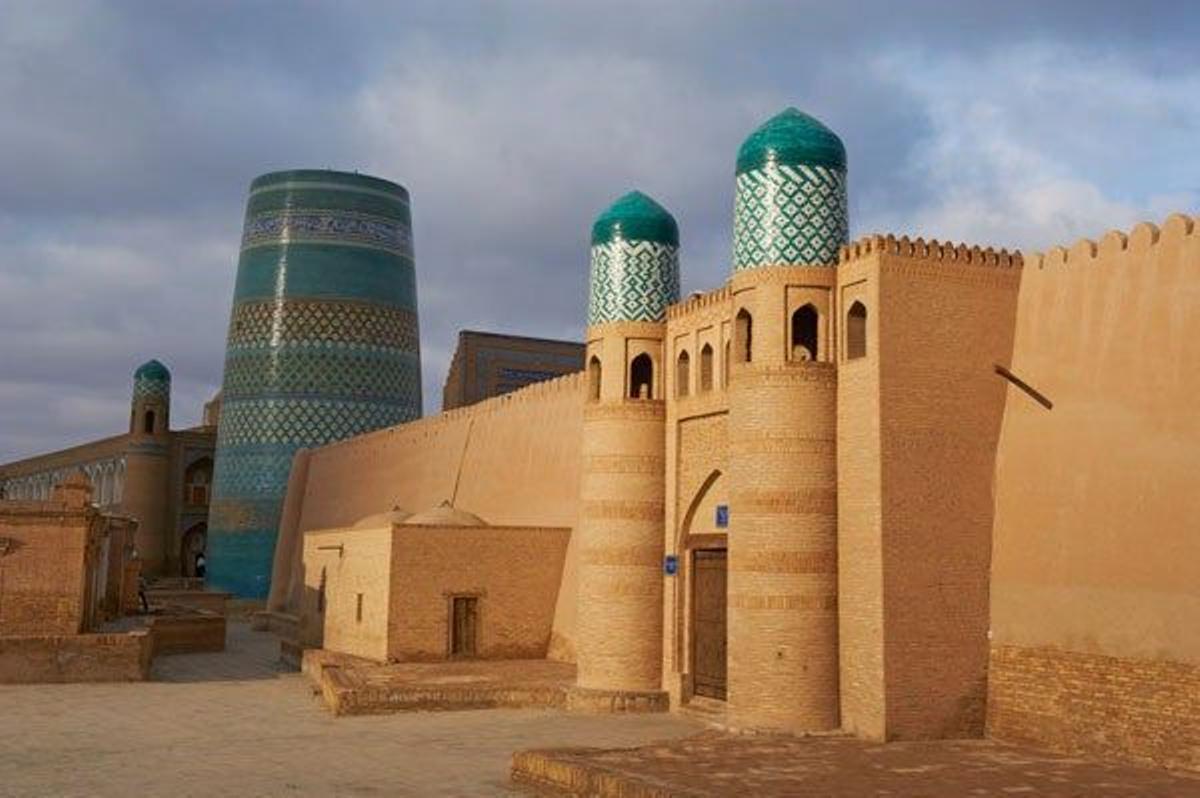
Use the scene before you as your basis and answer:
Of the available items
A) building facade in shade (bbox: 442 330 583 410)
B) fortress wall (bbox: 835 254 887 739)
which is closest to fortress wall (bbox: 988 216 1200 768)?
fortress wall (bbox: 835 254 887 739)

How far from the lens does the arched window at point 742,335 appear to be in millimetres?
15117

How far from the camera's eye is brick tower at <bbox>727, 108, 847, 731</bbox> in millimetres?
13766

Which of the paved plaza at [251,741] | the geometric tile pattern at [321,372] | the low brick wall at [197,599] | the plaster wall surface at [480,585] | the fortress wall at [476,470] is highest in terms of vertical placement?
the geometric tile pattern at [321,372]

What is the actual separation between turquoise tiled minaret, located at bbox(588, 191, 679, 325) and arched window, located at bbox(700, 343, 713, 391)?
1.17 meters

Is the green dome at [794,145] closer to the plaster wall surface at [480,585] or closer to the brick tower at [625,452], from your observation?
the brick tower at [625,452]

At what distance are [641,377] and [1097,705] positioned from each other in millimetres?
8412

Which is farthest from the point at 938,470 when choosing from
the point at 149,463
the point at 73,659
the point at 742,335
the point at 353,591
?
the point at 149,463

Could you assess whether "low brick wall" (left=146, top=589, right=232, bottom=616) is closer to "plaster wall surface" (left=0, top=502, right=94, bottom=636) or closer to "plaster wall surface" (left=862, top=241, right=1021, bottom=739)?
"plaster wall surface" (left=0, top=502, right=94, bottom=636)

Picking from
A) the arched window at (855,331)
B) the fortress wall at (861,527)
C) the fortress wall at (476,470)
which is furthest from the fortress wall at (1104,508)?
the fortress wall at (476,470)

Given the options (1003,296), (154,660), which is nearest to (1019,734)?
(1003,296)

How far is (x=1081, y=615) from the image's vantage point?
1241cm

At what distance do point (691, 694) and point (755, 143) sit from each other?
7167 mm

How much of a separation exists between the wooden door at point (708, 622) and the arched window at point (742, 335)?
9.06ft

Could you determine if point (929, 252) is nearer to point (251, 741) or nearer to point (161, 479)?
point (251, 741)
